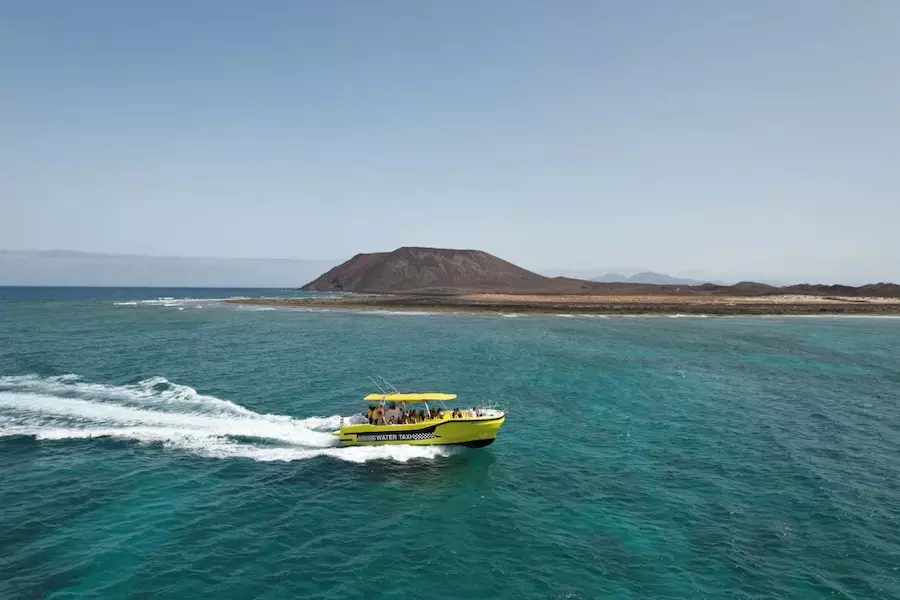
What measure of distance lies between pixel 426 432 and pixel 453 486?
4.78 meters

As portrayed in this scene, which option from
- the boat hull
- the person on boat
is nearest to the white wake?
the boat hull

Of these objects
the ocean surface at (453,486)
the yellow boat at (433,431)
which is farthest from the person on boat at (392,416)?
the ocean surface at (453,486)

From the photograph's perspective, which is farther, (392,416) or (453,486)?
(392,416)

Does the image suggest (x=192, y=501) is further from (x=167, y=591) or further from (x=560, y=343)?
(x=560, y=343)

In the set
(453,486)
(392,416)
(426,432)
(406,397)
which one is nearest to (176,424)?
(392,416)

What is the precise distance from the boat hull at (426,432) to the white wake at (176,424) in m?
0.45

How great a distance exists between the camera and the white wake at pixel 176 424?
2920 cm

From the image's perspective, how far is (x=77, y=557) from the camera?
60.5ft

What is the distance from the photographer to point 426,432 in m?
29.4

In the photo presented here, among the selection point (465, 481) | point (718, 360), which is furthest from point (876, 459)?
point (718, 360)

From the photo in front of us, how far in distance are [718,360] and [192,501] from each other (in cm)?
5730

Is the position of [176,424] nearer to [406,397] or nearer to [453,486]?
[406,397]

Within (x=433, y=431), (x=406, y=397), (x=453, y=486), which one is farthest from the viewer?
(x=406, y=397)

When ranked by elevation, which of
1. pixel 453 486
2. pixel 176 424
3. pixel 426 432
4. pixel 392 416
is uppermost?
pixel 392 416
